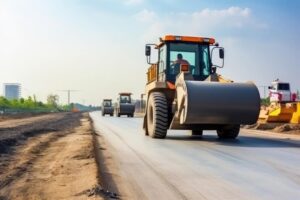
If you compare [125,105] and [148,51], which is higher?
[148,51]

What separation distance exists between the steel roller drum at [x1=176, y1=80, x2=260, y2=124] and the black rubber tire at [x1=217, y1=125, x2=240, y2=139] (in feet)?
4.25

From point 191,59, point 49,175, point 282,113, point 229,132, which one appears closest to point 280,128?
point 282,113

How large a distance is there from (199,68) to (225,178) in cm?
943

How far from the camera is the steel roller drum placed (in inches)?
540

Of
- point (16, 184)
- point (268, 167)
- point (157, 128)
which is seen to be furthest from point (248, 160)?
point (157, 128)

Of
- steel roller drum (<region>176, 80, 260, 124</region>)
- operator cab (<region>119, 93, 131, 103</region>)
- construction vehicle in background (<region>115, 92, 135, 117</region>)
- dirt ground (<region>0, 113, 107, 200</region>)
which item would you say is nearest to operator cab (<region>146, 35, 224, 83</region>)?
steel roller drum (<region>176, 80, 260, 124</region>)

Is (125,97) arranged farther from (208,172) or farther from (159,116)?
(208,172)

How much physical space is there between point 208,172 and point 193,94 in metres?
5.58

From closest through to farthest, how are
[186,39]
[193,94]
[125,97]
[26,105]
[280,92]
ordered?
[193,94], [186,39], [280,92], [125,97], [26,105]

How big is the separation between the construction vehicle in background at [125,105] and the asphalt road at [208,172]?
4013 cm

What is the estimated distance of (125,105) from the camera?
53.2 m

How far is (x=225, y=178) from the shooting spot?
7691 mm

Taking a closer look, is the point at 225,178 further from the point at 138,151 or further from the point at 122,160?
the point at 138,151

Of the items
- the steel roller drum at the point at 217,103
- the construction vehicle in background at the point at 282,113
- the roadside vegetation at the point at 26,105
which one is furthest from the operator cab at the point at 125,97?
the steel roller drum at the point at 217,103
